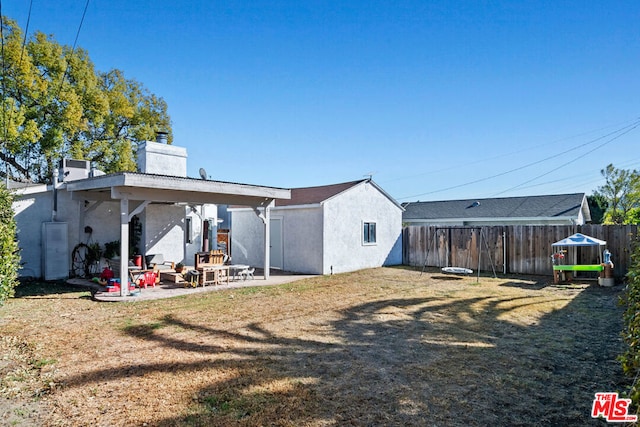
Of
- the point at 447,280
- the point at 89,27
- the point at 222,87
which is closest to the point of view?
the point at 89,27

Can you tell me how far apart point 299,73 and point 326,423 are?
14.4 metres

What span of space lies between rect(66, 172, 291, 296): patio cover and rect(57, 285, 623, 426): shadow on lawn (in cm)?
330

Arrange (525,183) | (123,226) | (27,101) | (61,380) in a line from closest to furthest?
(61,380), (123,226), (27,101), (525,183)

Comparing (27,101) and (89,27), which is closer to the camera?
(89,27)

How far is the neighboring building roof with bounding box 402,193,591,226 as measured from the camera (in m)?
21.2

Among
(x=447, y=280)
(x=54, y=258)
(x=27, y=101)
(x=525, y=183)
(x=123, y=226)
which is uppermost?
(x=27, y=101)

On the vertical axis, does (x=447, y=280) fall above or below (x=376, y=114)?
below

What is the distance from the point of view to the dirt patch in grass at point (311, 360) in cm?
349

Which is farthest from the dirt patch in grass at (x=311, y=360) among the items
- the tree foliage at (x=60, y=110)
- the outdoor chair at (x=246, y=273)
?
the tree foliage at (x=60, y=110)

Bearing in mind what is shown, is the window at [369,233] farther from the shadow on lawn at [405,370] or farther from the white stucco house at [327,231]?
the shadow on lawn at [405,370]

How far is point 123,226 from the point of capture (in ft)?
28.6

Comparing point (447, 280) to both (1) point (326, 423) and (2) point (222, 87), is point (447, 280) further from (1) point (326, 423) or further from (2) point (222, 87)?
(2) point (222, 87)

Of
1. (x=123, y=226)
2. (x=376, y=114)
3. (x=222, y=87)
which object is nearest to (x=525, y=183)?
(x=376, y=114)

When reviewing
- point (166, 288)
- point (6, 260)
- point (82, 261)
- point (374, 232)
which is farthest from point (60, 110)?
point (374, 232)
